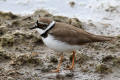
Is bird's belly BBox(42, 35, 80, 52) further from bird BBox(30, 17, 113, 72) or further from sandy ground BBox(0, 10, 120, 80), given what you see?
sandy ground BBox(0, 10, 120, 80)

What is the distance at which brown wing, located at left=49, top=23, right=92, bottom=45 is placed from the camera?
7105 mm

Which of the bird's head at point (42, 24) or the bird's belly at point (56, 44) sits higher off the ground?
the bird's head at point (42, 24)

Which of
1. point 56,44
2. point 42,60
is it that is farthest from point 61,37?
point 42,60

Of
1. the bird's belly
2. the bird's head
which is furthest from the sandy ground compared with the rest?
the bird's head

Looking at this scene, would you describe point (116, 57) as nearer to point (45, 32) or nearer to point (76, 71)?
point (76, 71)

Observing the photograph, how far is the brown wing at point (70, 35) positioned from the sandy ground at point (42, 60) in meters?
0.70

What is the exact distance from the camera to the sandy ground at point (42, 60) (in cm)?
718

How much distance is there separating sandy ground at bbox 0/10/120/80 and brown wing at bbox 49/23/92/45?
2.31 ft

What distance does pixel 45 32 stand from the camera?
7.12 m

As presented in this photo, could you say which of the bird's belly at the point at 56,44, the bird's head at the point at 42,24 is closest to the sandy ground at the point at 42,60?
the bird's belly at the point at 56,44

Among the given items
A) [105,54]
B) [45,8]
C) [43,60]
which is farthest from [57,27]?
[45,8]

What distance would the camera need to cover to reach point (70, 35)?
7.16 metres

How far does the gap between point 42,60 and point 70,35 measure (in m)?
1.18

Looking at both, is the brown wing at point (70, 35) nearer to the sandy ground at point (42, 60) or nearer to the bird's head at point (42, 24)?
the bird's head at point (42, 24)
